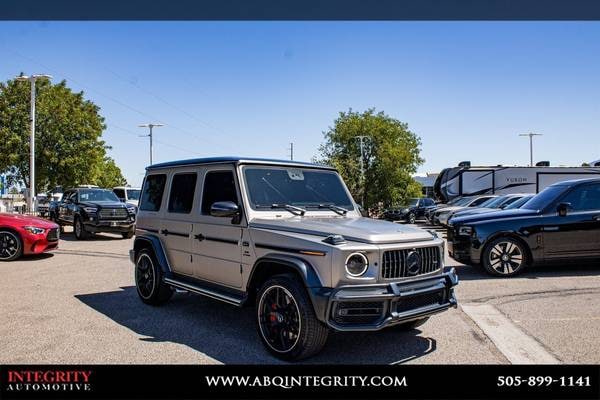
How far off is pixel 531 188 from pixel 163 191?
24.0 meters

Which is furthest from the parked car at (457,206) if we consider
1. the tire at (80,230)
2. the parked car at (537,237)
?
the tire at (80,230)

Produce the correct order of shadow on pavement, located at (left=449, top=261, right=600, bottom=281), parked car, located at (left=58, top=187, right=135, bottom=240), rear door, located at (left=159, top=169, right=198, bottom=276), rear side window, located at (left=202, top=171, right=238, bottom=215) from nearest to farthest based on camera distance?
1. rear side window, located at (left=202, top=171, right=238, bottom=215)
2. rear door, located at (left=159, top=169, right=198, bottom=276)
3. shadow on pavement, located at (left=449, top=261, right=600, bottom=281)
4. parked car, located at (left=58, top=187, right=135, bottom=240)

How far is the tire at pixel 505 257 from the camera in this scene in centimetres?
906

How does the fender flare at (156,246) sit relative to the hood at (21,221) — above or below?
below

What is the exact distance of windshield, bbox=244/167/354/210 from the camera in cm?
536

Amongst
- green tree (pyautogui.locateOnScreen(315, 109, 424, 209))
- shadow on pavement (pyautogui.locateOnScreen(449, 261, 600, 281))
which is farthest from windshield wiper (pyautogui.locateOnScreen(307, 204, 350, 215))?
green tree (pyautogui.locateOnScreen(315, 109, 424, 209))

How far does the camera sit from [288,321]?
4.48m

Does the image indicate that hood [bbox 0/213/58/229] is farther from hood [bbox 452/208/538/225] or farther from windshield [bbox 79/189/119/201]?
hood [bbox 452/208/538/225]

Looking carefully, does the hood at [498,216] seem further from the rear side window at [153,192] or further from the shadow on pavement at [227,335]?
the rear side window at [153,192]

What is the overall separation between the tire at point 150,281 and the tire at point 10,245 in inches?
242
